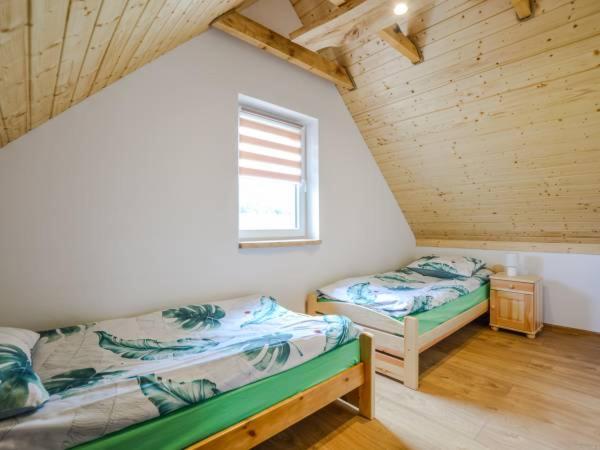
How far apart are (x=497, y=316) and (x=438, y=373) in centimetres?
130

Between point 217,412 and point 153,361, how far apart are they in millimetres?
366

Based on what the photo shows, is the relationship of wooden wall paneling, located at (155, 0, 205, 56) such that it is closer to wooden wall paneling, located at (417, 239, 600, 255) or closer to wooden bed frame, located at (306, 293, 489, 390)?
wooden bed frame, located at (306, 293, 489, 390)

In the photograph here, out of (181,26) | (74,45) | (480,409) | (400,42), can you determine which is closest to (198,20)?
(181,26)

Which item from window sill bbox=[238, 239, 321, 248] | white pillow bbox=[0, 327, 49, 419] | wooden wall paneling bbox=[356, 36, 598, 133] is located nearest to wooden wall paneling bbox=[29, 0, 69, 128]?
white pillow bbox=[0, 327, 49, 419]

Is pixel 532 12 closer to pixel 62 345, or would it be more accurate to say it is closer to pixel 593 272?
pixel 593 272

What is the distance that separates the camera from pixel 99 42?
116cm

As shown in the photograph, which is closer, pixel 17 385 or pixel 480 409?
pixel 17 385

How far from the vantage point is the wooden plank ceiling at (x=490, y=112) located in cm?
212

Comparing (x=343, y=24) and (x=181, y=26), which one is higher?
(x=343, y=24)

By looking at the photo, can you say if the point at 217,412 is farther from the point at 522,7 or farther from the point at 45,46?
the point at 522,7

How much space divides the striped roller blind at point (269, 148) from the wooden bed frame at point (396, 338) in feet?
3.90

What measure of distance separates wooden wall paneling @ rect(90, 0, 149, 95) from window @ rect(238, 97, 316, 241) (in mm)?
1059

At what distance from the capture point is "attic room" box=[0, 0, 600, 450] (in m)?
1.22

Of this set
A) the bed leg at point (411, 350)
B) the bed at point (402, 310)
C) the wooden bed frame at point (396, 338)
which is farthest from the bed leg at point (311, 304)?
the bed leg at point (411, 350)
